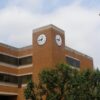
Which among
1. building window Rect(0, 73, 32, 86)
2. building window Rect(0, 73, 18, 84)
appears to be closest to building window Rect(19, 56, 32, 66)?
building window Rect(0, 73, 32, 86)

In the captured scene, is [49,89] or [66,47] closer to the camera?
[49,89]

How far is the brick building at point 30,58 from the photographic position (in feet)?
174

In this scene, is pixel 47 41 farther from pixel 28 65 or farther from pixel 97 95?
pixel 97 95

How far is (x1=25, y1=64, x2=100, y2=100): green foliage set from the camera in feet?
139

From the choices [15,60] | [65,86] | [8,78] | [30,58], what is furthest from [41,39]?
[65,86]

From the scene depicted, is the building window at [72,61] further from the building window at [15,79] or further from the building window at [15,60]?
the building window at [15,79]

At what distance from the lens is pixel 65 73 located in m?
42.8

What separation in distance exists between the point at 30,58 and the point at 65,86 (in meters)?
15.2

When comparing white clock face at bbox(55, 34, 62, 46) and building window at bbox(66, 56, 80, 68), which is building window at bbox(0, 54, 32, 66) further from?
building window at bbox(66, 56, 80, 68)

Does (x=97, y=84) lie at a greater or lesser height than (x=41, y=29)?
lesser

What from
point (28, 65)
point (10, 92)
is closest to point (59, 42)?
point (28, 65)

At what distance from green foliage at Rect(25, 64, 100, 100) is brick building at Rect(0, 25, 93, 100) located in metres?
7.86

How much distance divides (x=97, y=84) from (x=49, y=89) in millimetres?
7078

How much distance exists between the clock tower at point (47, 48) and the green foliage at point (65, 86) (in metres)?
8.58
